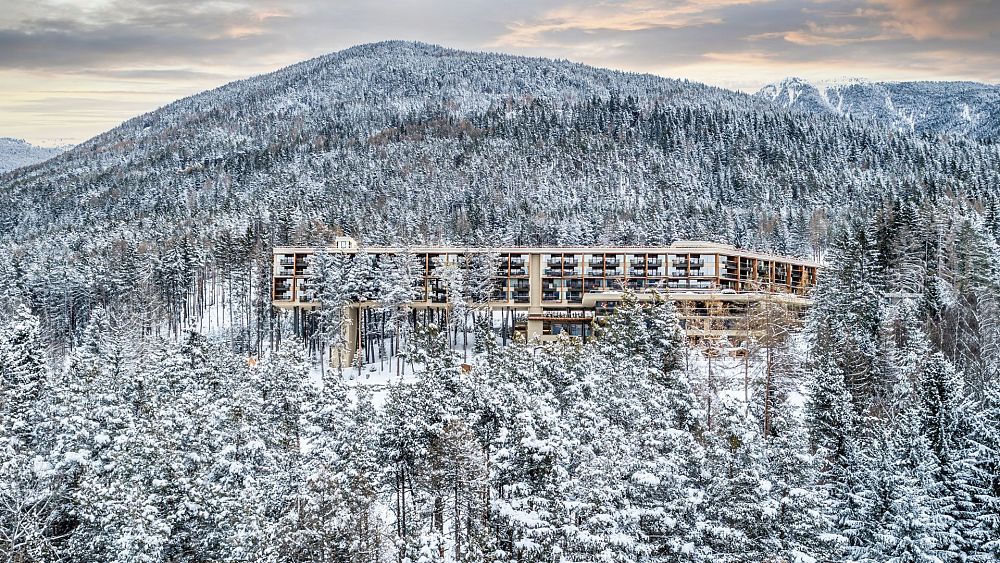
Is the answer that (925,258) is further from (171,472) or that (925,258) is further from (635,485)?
(171,472)

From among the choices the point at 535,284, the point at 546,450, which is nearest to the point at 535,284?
the point at 535,284

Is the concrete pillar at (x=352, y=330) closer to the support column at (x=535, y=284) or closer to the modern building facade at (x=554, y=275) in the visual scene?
the modern building facade at (x=554, y=275)

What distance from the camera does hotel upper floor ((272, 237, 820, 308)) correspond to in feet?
314

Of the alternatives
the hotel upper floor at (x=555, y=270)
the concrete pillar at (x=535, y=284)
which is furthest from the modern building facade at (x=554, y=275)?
the hotel upper floor at (x=555, y=270)

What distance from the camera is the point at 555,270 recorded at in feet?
322

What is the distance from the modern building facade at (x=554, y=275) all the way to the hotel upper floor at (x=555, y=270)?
106 millimetres

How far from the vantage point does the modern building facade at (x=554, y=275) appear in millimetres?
95312

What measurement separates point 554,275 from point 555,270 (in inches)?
22.0

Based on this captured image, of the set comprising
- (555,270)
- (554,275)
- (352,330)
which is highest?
(555,270)

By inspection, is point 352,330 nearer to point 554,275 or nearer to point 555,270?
point 554,275

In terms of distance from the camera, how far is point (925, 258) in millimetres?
87250

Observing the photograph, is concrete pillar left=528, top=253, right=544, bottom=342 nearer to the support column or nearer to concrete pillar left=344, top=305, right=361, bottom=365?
the support column

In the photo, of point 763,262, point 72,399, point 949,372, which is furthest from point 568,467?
point 763,262

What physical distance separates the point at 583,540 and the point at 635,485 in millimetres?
3864
